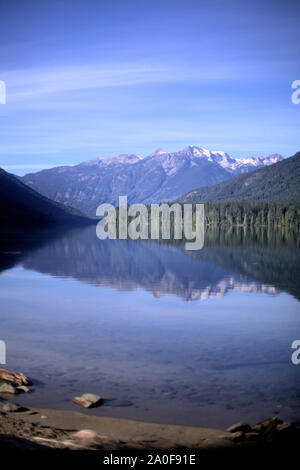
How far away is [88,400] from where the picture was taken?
17375mm

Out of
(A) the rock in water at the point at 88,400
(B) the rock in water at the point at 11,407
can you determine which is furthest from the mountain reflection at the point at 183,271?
(B) the rock in water at the point at 11,407

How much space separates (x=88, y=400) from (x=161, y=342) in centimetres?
976

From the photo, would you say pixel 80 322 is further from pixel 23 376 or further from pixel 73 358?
pixel 23 376

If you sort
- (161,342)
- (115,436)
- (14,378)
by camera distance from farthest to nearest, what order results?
(161,342) → (14,378) → (115,436)

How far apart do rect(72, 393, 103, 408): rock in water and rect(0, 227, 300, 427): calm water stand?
0.36m

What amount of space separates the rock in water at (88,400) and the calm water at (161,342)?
1.17 feet

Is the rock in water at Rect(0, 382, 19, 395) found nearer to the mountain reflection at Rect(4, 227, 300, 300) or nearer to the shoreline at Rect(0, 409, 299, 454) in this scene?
the shoreline at Rect(0, 409, 299, 454)

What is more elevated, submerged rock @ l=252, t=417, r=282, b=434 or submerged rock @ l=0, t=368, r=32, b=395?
submerged rock @ l=0, t=368, r=32, b=395

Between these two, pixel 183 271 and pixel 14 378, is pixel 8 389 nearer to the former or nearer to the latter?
pixel 14 378

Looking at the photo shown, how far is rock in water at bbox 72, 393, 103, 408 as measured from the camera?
17.1 metres

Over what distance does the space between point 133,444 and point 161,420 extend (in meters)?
2.20

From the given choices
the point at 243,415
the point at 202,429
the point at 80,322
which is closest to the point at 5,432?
the point at 202,429

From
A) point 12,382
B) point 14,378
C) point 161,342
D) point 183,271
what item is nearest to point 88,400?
point 12,382

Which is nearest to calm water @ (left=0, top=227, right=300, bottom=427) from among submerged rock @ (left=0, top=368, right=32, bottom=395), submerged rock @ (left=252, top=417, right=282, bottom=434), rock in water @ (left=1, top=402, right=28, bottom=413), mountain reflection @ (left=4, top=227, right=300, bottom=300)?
mountain reflection @ (left=4, top=227, right=300, bottom=300)
